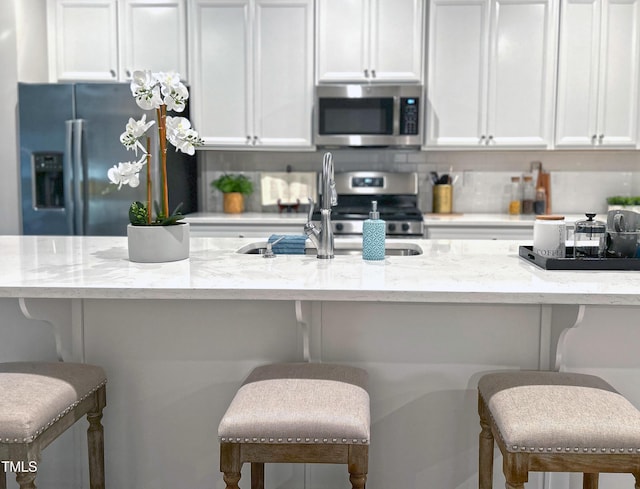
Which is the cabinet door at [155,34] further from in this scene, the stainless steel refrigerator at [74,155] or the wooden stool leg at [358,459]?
the wooden stool leg at [358,459]

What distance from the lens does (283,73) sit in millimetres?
4312

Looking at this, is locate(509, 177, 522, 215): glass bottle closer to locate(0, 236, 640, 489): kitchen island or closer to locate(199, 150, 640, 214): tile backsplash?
locate(199, 150, 640, 214): tile backsplash

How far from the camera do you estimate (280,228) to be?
4.27m

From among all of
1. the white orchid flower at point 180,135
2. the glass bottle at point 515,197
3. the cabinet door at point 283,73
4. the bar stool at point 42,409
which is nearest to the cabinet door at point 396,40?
the cabinet door at point 283,73

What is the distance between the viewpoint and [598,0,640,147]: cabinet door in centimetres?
417

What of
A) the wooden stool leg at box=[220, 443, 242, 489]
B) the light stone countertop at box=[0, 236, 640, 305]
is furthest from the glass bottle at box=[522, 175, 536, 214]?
the wooden stool leg at box=[220, 443, 242, 489]

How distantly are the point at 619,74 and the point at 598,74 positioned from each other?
0.44ft

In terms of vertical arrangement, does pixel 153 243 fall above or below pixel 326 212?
below

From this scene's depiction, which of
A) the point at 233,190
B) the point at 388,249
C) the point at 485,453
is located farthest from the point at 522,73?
the point at 485,453

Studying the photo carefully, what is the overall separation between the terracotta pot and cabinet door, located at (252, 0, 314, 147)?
1.43ft

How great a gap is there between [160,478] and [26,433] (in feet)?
2.23

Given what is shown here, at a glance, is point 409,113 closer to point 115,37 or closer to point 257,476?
point 115,37

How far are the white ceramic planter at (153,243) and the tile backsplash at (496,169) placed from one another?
2489 millimetres

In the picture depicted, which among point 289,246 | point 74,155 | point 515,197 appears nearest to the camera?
point 289,246
